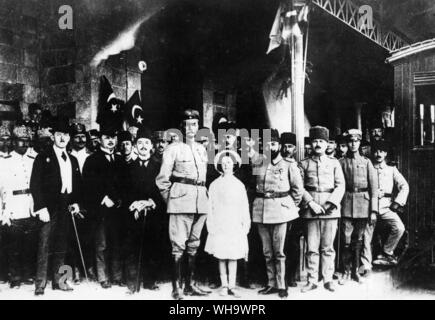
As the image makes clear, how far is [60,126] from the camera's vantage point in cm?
510

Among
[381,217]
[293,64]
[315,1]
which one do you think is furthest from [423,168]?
[315,1]

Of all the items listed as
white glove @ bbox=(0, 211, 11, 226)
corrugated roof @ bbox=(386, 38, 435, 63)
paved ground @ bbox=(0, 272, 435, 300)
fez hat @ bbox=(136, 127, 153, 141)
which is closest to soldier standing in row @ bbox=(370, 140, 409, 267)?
paved ground @ bbox=(0, 272, 435, 300)

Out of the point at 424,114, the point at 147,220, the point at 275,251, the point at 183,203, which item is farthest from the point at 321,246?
the point at 424,114

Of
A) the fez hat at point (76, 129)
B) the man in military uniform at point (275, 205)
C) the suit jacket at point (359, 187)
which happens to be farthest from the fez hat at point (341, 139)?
the fez hat at point (76, 129)

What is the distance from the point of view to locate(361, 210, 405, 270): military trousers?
5129mm

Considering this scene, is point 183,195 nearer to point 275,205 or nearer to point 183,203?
point 183,203

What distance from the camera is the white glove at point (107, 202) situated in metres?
4.87

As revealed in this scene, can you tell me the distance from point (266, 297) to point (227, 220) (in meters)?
0.90

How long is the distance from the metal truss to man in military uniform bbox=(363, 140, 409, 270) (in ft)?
6.03

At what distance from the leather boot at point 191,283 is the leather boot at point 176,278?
0.08 metres

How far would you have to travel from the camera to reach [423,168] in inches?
207
